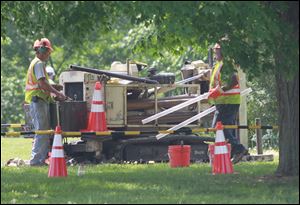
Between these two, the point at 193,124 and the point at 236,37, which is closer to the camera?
the point at 236,37

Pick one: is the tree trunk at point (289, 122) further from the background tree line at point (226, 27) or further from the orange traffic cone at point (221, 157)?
the orange traffic cone at point (221, 157)

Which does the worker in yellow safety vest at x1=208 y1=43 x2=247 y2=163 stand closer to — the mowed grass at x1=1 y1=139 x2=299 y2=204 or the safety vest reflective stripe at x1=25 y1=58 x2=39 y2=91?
the mowed grass at x1=1 y1=139 x2=299 y2=204

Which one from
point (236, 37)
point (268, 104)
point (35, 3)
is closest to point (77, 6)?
point (35, 3)

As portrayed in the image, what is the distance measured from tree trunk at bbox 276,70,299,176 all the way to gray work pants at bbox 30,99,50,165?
5.17m

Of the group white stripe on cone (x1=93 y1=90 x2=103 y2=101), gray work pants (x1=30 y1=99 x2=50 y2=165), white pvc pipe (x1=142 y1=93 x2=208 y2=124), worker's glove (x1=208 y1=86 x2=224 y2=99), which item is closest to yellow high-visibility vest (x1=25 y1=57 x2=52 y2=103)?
gray work pants (x1=30 y1=99 x2=50 y2=165)

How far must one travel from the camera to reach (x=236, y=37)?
1241 cm

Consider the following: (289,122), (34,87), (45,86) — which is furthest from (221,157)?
(34,87)

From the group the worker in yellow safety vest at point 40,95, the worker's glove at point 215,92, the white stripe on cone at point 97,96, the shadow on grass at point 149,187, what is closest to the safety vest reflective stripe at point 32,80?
the worker in yellow safety vest at point 40,95

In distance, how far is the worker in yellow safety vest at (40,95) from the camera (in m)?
16.6

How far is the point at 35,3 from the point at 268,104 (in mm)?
11284

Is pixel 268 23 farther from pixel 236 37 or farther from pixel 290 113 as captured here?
pixel 290 113

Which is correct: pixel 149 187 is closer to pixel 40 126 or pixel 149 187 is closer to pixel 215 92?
pixel 215 92

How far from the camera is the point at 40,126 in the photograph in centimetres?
1691

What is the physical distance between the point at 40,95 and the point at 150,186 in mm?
4895
